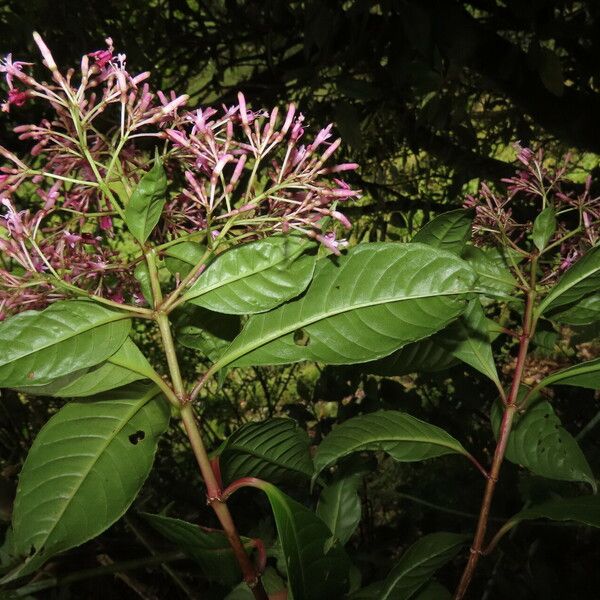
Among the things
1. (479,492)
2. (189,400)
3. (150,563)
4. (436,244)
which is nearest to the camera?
(189,400)

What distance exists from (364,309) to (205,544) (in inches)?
9.9

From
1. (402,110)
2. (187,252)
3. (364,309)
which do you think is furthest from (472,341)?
(402,110)

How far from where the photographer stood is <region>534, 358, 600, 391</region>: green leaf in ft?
1.98


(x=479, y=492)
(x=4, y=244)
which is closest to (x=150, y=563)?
(x=4, y=244)

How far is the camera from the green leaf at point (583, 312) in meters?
0.65

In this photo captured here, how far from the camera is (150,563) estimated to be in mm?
1013

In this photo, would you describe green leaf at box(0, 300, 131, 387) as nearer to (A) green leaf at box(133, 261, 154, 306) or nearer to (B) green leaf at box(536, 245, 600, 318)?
(A) green leaf at box(133, 261, 154, 306)

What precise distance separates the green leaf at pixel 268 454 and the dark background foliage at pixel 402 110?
0.47 metres

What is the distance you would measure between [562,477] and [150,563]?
704 mm

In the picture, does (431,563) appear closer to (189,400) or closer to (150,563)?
(189,400)

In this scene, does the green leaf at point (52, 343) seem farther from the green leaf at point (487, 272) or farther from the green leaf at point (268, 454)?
the green leaf at point (487, 272)

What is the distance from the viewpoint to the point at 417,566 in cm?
60

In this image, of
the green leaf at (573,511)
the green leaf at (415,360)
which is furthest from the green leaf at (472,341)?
the green leaf at (573,511)

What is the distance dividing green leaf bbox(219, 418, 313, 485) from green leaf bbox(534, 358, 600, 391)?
0.88ft
